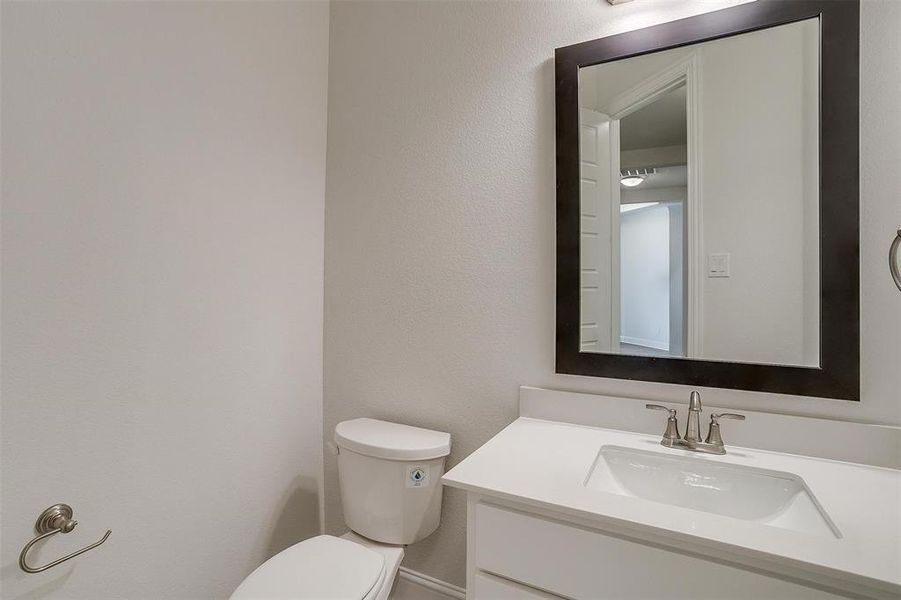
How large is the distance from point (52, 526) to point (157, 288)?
0.60m

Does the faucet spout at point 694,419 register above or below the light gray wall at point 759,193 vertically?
below

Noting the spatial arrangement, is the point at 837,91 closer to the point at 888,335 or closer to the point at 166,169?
the point at 888,335

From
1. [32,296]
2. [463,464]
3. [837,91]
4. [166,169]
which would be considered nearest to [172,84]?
[166,169]

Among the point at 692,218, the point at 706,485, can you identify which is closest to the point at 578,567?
the point at 706,485

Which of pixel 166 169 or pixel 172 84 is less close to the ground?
pixel 172 84

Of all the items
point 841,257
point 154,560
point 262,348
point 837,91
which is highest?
point 837,91

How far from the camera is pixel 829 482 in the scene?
2.94 ft

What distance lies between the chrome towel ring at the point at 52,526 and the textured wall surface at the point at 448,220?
88 cm

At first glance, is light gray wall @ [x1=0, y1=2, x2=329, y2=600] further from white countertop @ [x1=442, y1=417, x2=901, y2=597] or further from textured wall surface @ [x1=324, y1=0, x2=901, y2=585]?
white countertop @ [x1=442, y1=417, x2=901, y2=597]

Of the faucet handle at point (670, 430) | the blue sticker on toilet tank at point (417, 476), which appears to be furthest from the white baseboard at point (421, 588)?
the faucet handle at point (670, 430)

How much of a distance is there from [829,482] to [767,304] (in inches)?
16.4

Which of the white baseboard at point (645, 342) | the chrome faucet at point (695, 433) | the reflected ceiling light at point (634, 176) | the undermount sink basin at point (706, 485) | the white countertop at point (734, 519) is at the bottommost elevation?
the undermount sink basin at point (706, 485)

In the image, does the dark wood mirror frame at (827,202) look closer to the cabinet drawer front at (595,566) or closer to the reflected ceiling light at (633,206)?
the reflected ceiling light at (633,206)

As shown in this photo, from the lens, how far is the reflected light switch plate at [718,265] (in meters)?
1.12
